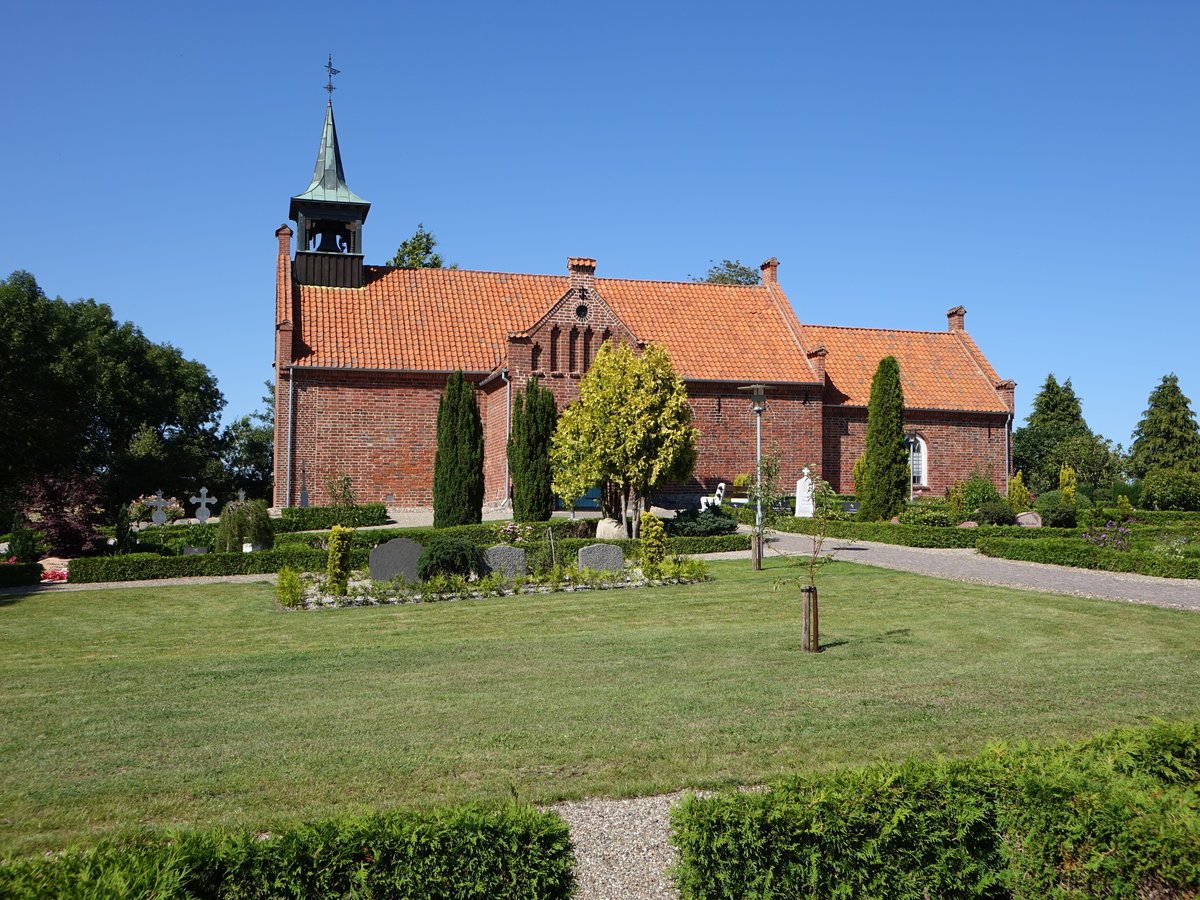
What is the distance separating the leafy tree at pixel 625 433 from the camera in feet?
71.4

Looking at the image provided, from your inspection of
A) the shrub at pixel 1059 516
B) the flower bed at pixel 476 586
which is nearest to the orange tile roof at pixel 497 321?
the shrub at pixel 1059 516

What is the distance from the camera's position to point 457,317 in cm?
3238

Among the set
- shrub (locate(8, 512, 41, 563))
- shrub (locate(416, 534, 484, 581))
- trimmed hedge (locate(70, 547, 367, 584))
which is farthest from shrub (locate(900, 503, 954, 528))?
shrub (locate(8, 512, 41, 563))

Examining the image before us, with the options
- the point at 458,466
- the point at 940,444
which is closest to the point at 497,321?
the point at 458,466

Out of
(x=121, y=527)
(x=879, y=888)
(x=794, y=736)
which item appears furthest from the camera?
(x=121, y=527)

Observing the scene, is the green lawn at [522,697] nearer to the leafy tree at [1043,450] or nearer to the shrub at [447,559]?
the shrub at [447,559]

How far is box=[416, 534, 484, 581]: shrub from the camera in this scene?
51.9 feet

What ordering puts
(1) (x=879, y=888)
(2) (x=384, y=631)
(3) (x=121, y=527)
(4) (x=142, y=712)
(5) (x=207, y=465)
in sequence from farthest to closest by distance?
1. (5) (x=207, y=465)
2. (3) (x=121, y=527)
3. (2) (x=384, y=631)
4. (4) (x=142, y=712)
5. (1) (x=879, y=888)

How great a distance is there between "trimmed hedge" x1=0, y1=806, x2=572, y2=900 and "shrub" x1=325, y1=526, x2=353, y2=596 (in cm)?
1173

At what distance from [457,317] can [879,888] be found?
1159 inches

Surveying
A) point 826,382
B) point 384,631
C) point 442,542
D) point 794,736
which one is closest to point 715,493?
point 826,382

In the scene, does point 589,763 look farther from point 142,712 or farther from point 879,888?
point 142,712

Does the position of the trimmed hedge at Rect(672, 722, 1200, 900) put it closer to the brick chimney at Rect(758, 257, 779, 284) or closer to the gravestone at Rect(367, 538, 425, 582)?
the gravestone at Rect(367, 538, 425, 582)

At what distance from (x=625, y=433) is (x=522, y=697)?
46.2 ft
